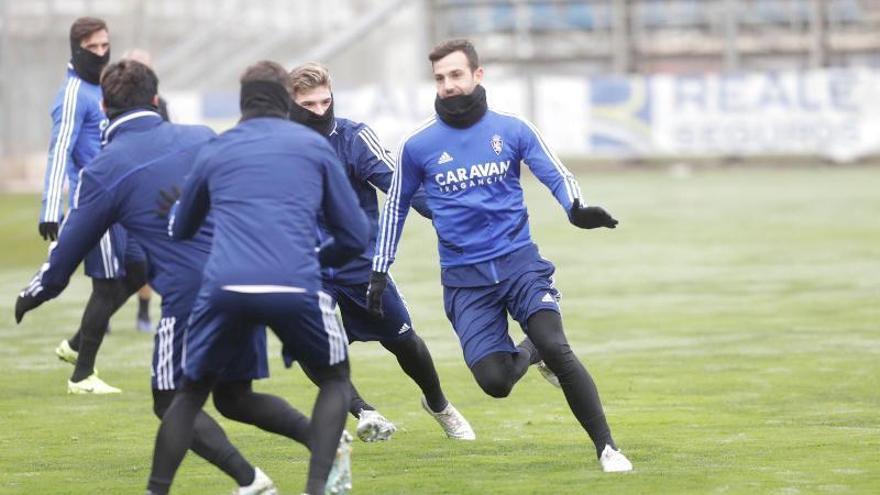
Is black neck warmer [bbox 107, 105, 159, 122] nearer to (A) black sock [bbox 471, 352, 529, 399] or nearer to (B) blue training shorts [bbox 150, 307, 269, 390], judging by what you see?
(B) blue training shorts [bbox 150, 307, 269, 390]

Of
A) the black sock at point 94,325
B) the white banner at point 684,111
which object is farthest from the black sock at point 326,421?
→ the white banner at point 684,111

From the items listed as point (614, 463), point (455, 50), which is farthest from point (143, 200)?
point (614, 463)

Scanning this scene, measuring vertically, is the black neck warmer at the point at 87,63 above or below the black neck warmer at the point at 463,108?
below

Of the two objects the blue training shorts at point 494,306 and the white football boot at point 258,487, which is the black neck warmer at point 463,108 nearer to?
the blue training shorts at point 494,306

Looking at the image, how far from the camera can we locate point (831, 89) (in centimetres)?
3988

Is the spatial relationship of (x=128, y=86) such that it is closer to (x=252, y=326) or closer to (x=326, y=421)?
(x=252, y=326)

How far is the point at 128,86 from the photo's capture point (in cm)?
769

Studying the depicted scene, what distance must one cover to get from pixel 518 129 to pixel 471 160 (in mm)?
257

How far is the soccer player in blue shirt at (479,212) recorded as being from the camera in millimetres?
8664

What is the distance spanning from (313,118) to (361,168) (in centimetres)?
36

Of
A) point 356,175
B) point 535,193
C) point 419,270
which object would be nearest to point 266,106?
point 356,175

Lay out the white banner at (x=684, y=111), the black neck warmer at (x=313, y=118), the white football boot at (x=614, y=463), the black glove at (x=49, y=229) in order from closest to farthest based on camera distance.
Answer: the white football boot at (x=614, y=463), the black neck warmer at (x=313, y=118), the black glove at (x=49, y=229), the white banner at (x=684, y=111)

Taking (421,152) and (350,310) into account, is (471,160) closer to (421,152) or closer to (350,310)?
(421,152)

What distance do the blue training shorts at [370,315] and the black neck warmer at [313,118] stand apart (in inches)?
31.0
